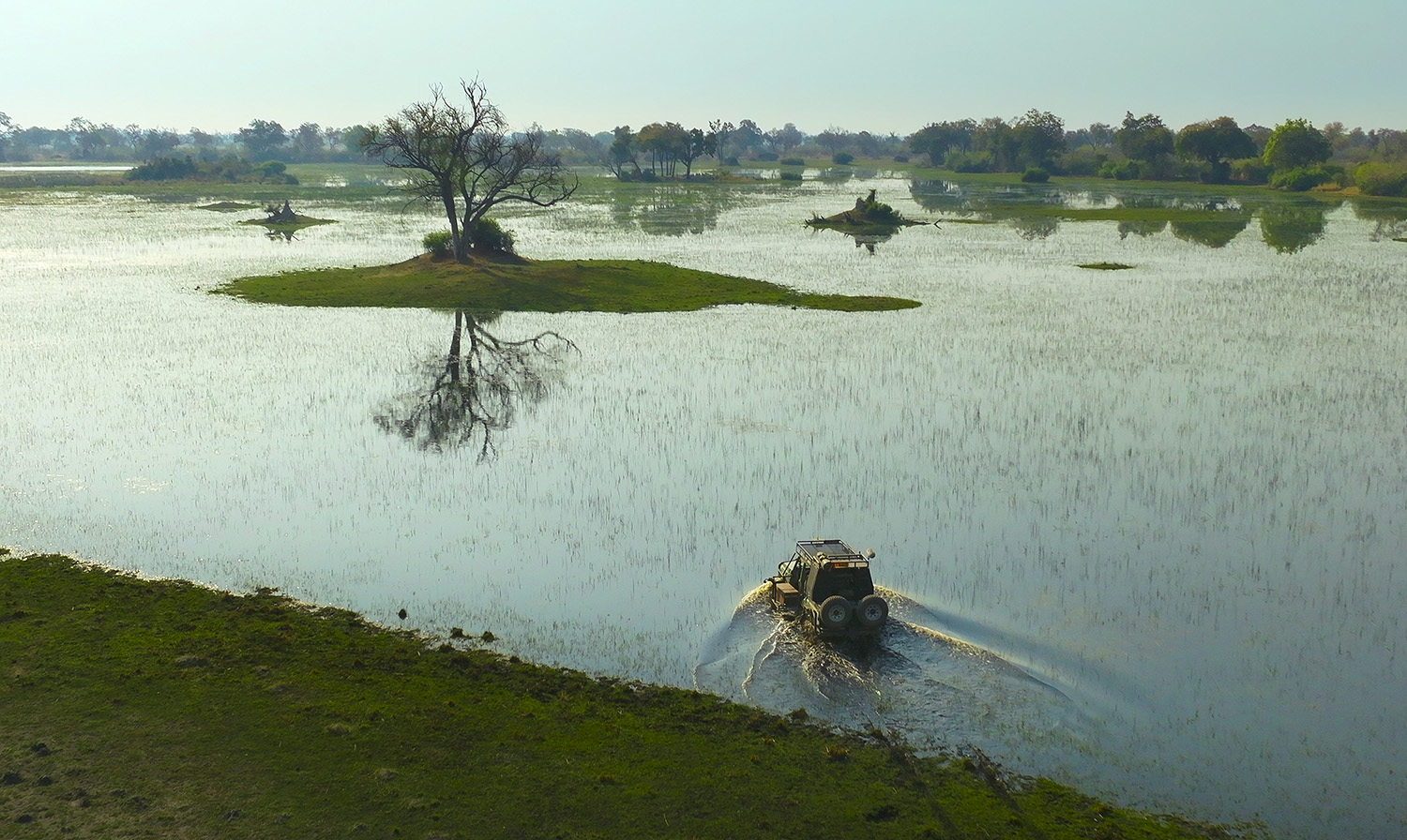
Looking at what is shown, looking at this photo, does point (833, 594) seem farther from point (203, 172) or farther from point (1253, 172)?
point (203, 172)

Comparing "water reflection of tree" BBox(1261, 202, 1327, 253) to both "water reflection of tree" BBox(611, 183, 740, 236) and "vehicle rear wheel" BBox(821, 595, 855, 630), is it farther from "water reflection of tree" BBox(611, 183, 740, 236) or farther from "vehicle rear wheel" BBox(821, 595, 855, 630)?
"vehicle rear wheel" BBox(821, 595, 855, 630)

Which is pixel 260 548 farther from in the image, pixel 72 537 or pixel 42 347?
pixel 42 347

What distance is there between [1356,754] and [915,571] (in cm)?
830

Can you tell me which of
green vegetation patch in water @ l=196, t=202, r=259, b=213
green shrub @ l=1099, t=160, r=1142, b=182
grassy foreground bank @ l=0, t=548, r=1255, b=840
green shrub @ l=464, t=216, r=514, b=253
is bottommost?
grassy foreground bank @ l=0, t=548, r=1255, b=840

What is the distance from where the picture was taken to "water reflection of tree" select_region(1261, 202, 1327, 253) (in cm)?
8319

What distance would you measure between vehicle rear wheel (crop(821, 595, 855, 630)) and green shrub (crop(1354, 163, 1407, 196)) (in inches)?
5756

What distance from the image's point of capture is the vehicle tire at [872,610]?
1891 centimetres

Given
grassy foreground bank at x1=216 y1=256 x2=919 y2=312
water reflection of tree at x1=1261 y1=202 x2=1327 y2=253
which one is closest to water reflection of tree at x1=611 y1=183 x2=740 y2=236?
grassy foreground bank at x1=216 y1=256 x2=919 y2=312

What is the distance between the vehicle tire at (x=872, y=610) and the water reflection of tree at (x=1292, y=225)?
70.8m

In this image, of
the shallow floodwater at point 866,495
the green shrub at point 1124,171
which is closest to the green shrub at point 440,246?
the shallow floodwater at point 866,495

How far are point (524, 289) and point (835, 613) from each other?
4158 cm

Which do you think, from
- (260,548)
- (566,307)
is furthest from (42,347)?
(260,548)

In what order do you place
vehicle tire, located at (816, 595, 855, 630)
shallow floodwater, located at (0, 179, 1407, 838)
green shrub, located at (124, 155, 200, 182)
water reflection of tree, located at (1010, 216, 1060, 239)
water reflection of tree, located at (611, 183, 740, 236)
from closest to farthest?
1. shallow floodwater, located at (0, 179, 1407, 838)
2. vehicle tire, located at (816, 595, 855, 630)
3. water reflection of tree, located at (1010, 216, 1060, 239)
4. water reflection of tree, located at (611, 183, 740, 236)
5. green shrub, located at (124, 155, 200, 182)

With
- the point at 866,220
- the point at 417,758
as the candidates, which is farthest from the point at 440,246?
the point at 417,758
